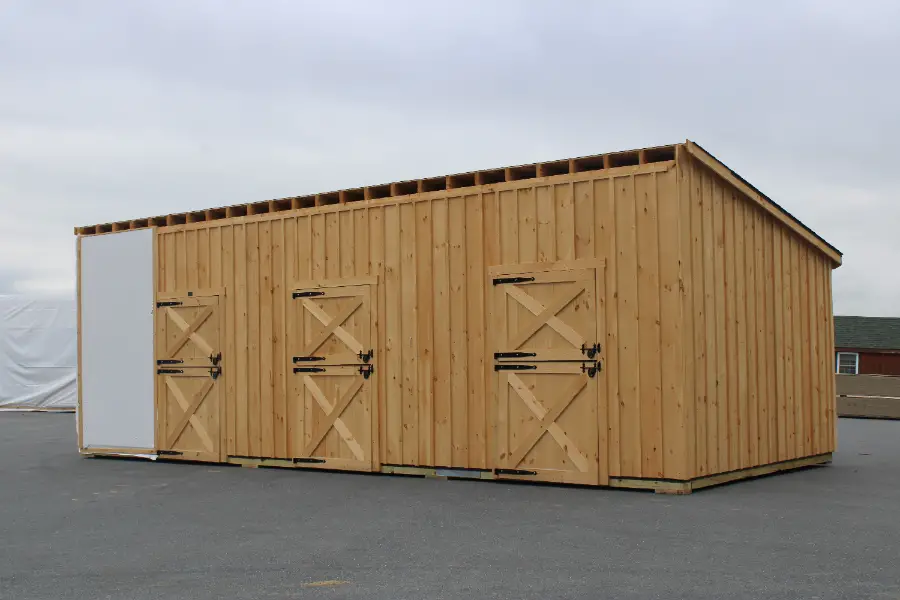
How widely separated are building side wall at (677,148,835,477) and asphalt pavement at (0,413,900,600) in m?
0.63

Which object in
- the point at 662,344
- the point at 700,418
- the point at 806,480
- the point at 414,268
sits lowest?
the point at 806,480

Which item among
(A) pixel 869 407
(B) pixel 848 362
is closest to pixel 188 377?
(A) pixel 869 407

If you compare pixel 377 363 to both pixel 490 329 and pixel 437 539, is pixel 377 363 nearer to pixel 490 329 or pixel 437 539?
pixel 490 329

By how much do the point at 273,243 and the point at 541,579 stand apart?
8.70 meters

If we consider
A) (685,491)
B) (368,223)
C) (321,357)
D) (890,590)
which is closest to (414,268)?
(368,223)

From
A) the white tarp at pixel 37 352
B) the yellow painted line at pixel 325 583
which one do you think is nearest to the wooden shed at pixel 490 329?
the yellow painted line at pixel 325 583

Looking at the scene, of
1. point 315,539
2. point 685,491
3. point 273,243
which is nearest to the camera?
point 315,539

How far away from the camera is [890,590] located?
6.47 meters

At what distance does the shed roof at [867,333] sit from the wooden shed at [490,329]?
99.9 ft

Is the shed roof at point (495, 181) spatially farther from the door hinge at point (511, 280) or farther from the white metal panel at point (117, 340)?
the door hinge at point (511, 280)

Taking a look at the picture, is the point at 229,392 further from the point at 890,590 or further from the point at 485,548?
the point at 890,590

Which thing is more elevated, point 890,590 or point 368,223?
point 368,223

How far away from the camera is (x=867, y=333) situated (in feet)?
147

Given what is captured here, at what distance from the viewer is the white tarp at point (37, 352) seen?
2961 cm
